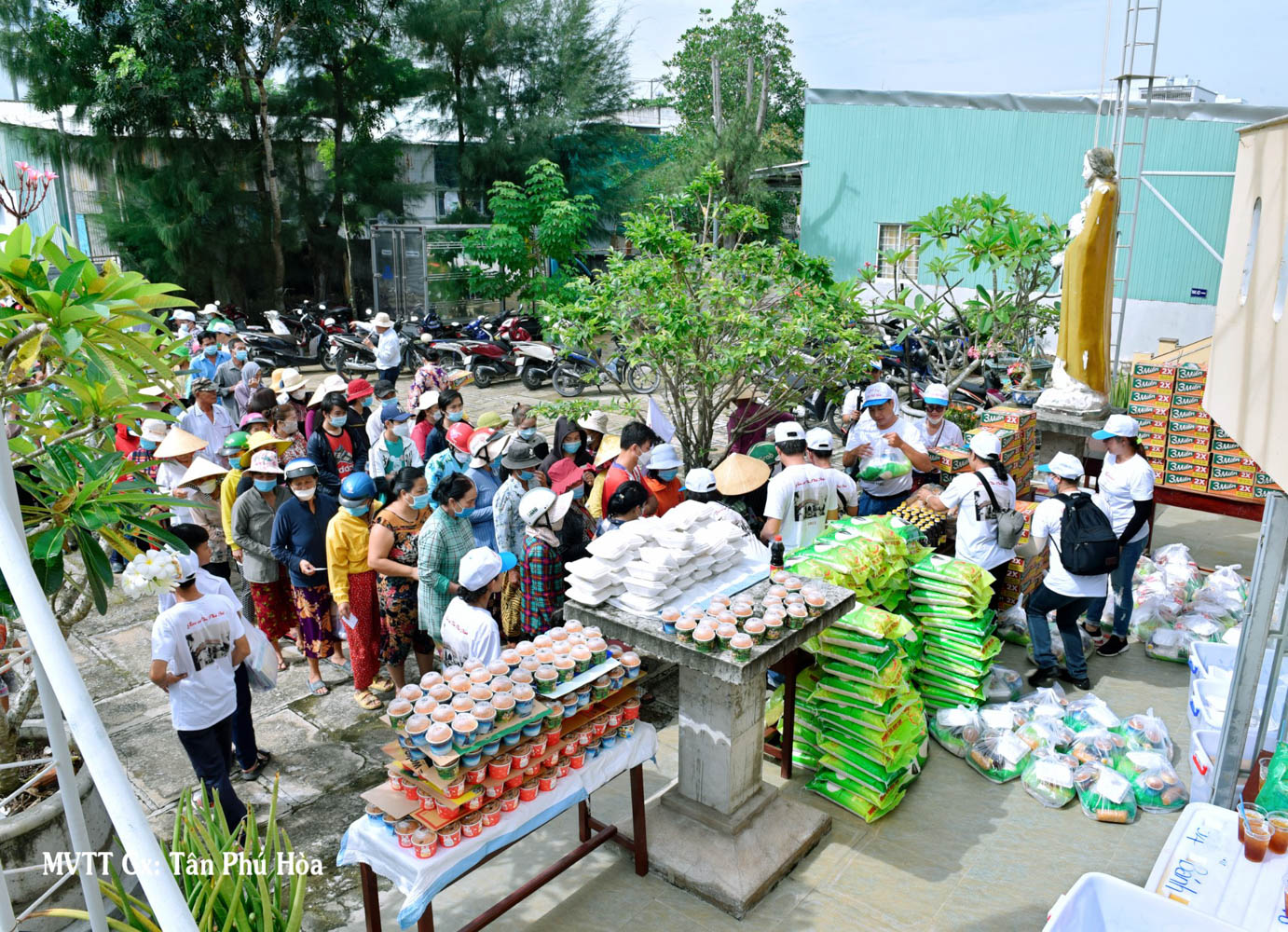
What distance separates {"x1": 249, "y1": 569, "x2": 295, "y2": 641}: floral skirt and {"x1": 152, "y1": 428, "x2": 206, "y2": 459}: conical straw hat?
3.71 feet

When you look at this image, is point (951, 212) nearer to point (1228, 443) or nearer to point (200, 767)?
point (1228, 443)

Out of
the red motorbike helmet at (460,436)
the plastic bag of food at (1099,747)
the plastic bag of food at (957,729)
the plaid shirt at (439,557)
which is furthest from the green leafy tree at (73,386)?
the plastic bag of food at (1099,747)

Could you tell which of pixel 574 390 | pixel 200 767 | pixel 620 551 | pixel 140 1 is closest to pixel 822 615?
pixel 620 551

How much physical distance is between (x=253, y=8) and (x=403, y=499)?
17494mm

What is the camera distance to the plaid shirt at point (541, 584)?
523 centimetres

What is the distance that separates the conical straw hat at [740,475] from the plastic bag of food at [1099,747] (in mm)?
2359

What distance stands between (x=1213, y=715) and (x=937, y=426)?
3.01 metres

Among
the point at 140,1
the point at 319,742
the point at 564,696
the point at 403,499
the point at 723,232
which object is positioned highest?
the point at 140,1

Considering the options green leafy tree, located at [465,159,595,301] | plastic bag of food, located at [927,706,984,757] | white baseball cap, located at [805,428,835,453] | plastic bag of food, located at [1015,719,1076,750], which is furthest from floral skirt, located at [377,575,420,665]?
green leafy tree, located at [465,159,595,301]

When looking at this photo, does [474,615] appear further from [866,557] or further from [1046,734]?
[1046,734]

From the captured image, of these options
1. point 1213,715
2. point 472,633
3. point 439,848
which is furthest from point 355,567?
point 1213,715

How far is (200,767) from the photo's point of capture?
408 centimetres

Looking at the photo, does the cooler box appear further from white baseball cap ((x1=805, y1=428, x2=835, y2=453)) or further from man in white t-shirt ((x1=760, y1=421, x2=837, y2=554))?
white baseball cap ((x1=805, y1=428, x2=835, y2=453))

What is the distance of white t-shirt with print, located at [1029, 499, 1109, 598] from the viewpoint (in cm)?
536
